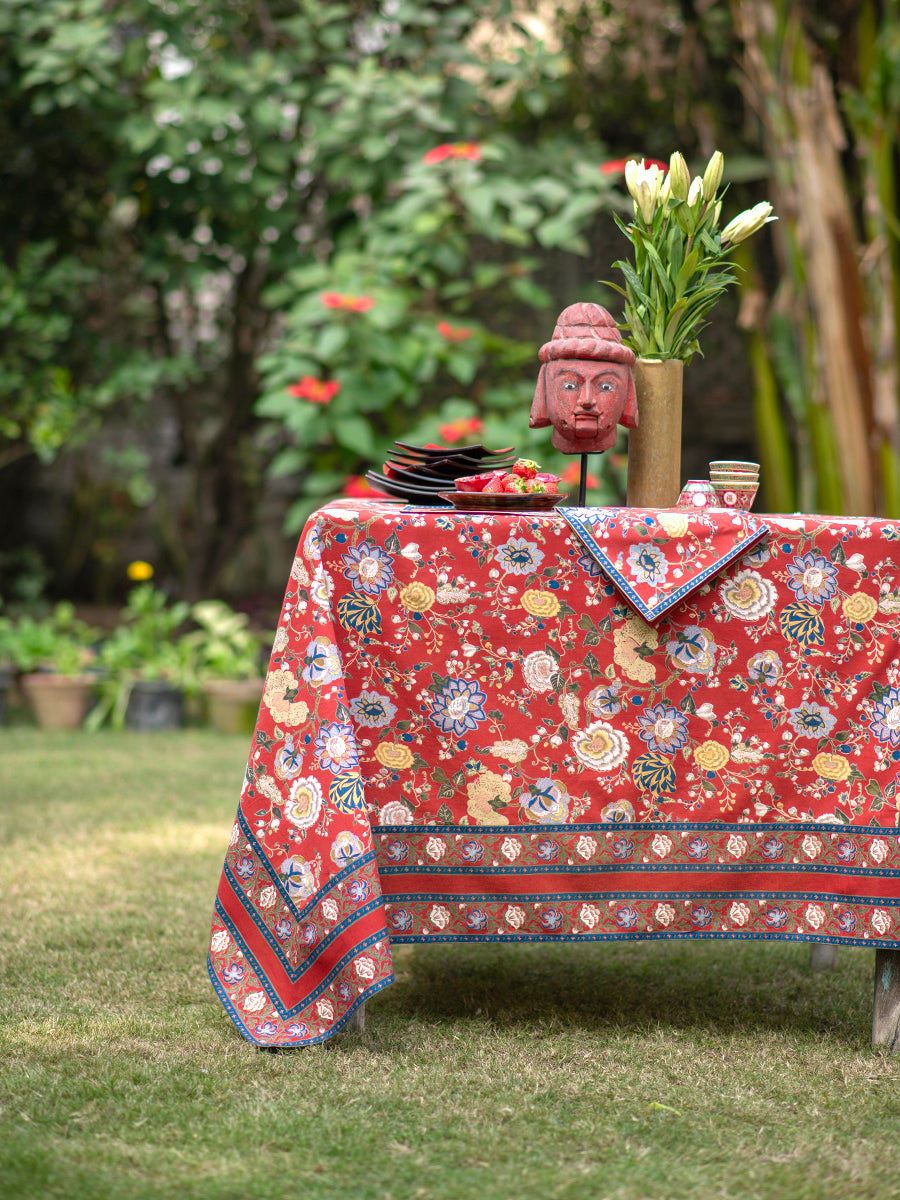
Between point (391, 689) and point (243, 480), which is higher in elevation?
point (243, 480)

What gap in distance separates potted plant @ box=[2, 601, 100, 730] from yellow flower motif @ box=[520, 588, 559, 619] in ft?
10.9

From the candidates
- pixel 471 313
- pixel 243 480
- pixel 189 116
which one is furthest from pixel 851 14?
pixel 243 480

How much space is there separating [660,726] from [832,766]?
272 millimetres

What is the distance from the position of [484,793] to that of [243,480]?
4.27 meters

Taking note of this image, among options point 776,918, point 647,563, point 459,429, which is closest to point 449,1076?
point 776,918

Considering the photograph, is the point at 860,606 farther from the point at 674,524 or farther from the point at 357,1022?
the point at 357,1022

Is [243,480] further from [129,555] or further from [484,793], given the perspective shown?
[484,793]

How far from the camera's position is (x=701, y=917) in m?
1.84

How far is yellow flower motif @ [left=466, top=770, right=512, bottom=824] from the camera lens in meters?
1.82

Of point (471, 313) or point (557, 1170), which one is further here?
point (471, 313)

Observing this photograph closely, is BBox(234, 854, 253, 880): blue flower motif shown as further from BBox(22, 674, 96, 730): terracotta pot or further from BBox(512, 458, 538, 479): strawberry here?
BBox(22, 674, 96, 730): terracotta pot

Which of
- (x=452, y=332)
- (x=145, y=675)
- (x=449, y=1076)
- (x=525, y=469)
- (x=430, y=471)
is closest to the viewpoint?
(x=449, y=1076)

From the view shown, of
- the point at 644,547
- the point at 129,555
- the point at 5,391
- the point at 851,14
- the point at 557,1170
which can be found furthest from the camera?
the point at 129,555

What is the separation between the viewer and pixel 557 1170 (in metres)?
1.42
